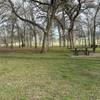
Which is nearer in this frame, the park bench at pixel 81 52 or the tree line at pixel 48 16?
the park bench at pixel 81 52

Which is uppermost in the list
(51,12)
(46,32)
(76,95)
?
(51,12)

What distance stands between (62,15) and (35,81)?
3542 centimetres

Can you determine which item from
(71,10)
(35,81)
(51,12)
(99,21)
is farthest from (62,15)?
(35,81)

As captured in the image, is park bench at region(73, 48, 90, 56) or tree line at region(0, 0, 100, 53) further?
tree line at region(0, 0, 100, 53)

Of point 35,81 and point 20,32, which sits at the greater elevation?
point 20,32

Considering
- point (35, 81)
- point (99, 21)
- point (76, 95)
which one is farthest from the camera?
point (99, 21)

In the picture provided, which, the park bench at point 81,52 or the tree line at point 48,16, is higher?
the tree line at point 48,16

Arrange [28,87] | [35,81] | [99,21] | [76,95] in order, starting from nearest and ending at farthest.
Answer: [76,95] → [28,87] → [35,81] → [99,21]

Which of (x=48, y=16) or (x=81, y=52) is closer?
(x=81, y=52)

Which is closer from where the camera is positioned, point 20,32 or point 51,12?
point 51,12

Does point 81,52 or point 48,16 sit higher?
point 48,16

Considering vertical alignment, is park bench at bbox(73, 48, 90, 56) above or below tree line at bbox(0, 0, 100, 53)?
below

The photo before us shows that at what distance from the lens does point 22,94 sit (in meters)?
6.92

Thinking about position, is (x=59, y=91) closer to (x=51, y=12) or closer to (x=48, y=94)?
(x=48, y=94)
